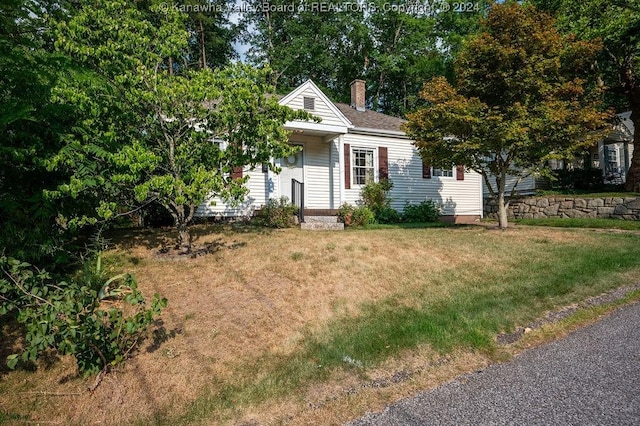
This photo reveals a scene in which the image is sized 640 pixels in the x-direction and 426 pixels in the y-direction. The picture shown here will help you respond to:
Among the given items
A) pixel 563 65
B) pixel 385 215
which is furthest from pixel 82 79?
pixel 563 65

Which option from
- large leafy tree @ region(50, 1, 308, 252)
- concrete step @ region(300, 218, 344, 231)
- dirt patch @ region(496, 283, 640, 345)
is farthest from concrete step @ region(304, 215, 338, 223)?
dirt patch @ region(496, 283, 640, 345)

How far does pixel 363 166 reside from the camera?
1401cm

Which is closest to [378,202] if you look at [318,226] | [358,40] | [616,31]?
[318,226]

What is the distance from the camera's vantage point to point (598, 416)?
2609mm

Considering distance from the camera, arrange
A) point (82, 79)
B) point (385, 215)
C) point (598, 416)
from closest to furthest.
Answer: point (598, 416), point (82, 79), point (385, 215)

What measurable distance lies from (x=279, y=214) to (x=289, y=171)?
9.35ft

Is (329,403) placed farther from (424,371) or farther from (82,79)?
(82,79)

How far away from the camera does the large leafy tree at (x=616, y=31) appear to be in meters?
14.0

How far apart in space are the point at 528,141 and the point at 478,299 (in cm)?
564

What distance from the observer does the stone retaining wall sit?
522 inches

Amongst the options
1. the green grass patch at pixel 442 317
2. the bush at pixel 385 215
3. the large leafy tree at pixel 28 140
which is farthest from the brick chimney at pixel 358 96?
the large leafy tree at pixel 28 140

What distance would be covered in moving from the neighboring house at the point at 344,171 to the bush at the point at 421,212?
348 millimetres

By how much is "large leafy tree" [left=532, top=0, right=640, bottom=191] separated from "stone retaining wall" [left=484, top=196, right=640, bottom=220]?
2.77m

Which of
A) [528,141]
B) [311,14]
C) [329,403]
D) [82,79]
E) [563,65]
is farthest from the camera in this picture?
[311,14]
